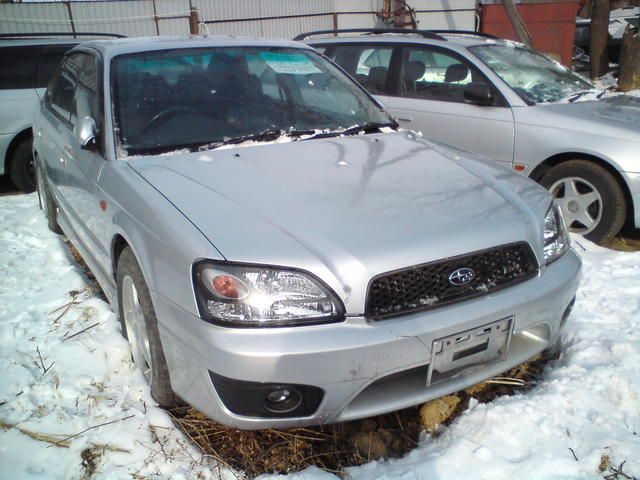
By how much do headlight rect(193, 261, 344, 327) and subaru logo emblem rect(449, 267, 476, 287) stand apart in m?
0.46

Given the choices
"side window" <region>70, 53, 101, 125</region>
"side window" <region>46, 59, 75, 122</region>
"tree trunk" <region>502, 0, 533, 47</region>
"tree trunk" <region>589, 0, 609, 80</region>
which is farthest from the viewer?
"tree trunk" <region>589, 0, 609, 80</region>

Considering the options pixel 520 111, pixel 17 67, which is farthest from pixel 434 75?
pixel 17 67

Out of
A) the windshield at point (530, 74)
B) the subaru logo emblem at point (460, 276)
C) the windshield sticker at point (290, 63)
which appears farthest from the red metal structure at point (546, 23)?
the subaru logo emblem at point (460, 276)

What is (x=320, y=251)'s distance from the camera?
2.05 m

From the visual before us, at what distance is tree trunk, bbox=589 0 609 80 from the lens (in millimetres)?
12703

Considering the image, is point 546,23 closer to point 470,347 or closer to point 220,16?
point 220,16

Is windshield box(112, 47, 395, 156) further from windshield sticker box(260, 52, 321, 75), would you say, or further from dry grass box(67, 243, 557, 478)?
dry grass box(67, 243, 557, 478)

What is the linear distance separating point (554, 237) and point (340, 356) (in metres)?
1.26

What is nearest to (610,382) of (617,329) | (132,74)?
(617,329)

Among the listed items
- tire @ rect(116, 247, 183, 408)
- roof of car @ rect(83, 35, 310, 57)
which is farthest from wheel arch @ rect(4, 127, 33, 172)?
tire @ rect(116, 247, 183, 408)

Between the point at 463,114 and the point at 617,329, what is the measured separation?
245cm

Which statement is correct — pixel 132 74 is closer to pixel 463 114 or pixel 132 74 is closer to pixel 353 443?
pixel 353 443

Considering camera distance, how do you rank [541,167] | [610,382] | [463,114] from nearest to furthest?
[610,382]
[541,167]
[463,114]

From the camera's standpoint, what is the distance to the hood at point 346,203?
206 centimetres
